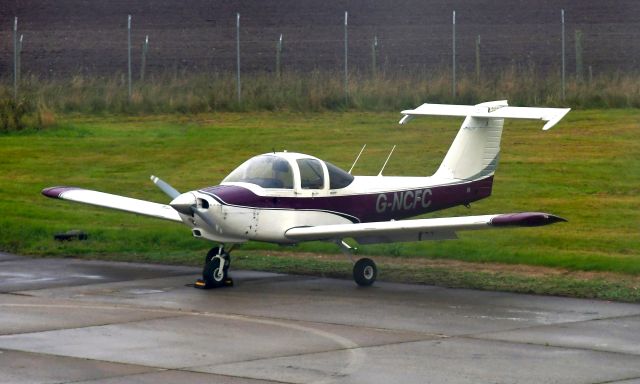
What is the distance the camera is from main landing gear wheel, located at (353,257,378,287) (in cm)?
1700

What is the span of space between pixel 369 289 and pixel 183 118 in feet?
57.3

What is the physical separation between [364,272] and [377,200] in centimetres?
133

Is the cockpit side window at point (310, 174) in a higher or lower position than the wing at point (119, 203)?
higher

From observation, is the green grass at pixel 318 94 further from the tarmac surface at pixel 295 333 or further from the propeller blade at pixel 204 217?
the propeller blade at pixel 204 217

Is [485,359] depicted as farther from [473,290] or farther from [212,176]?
[212,176]

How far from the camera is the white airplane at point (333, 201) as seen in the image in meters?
16.4

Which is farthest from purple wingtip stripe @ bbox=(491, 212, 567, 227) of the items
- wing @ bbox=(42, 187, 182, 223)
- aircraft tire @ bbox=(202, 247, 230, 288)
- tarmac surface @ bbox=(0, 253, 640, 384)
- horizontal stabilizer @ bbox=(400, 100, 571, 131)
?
wing @ bbox=(42, 187, 182, 223)

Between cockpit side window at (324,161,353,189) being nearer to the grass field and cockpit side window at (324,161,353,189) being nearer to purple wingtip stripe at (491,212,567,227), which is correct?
the grass field

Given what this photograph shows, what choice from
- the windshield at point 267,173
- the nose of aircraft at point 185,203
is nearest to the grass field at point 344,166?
the windshield at point 267,173

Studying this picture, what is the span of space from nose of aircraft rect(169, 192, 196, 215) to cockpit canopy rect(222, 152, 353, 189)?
3.03ft

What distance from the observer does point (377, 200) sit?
58.7 feet

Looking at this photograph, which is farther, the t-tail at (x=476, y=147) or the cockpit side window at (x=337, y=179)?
the t-tail at (x=476, y=147)

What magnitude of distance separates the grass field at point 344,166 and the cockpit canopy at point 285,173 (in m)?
1.65

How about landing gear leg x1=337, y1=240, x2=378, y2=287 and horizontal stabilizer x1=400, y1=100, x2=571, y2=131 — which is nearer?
landing gear leg x1=337, y1=240, x2=378, y2=287
